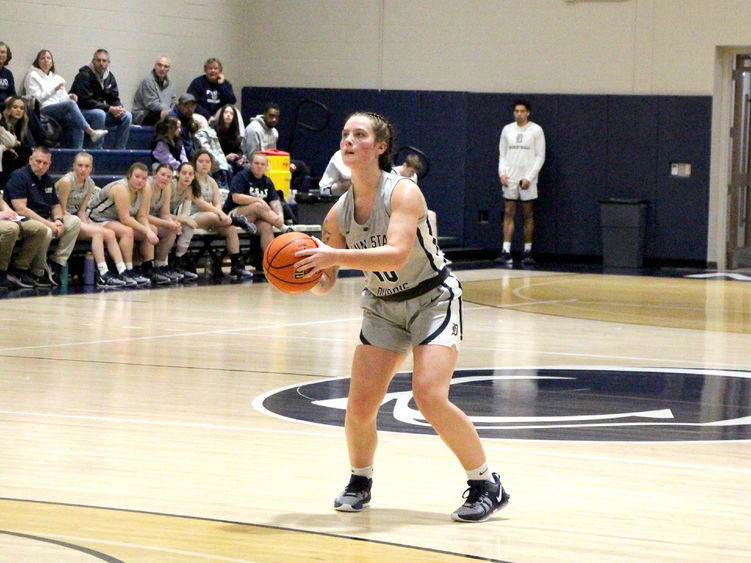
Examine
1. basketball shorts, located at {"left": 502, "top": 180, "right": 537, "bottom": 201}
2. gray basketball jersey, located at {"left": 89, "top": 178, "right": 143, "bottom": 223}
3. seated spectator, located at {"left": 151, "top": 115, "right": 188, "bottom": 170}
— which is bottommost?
gray basketball jersey, located at {"left": 89, "top": 178, "right": 143, "bottom": 223}

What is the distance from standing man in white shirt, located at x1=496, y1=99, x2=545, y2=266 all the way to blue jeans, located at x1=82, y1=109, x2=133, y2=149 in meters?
5.16

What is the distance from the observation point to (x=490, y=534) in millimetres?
4230

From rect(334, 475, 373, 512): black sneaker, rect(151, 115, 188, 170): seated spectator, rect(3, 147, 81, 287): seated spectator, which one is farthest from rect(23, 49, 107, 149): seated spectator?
rect(334, 475, 373, 512): black sneaker

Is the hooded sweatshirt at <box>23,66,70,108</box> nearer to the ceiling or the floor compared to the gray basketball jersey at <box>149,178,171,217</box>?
nearer to the ceiling

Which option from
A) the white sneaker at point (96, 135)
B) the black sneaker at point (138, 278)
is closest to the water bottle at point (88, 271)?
the black sneaker at point (138, 278)

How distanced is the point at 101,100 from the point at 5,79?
154cm

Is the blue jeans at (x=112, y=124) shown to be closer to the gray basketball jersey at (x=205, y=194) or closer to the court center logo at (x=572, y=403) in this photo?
the gray basketball jersey at (x=205, y=194)

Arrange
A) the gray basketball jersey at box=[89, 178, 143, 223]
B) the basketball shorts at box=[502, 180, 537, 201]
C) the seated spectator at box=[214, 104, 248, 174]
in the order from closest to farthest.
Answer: the gray basketball jersey at box=[89, 178, 143, 223] < the seated spectator at box=[214, 104, 248, 174] < the basketball shorts at box=[502, 180, 537, 201]

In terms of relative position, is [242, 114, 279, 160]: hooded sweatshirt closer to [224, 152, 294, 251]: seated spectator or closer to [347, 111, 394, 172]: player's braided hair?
[224, 152, 294, 251]: seated spectator

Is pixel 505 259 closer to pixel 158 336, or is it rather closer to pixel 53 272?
pixel 53 272

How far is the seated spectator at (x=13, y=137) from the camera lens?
1260cm

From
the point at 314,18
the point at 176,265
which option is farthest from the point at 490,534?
the point at 314,18

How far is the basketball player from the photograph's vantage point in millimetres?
4438

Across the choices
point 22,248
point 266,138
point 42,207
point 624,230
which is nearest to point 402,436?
point 22,248
